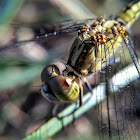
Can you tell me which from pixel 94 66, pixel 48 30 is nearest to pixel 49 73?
pixel 94 66

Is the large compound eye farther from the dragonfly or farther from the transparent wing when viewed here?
the transparent wing

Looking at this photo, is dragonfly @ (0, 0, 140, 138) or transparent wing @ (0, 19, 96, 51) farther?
transparent wing @ (0, 19, 96, 51)

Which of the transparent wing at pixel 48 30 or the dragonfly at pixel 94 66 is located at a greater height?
the transparent wing at pixel 48 30

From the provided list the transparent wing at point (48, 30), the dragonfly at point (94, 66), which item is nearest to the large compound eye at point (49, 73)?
the dragonfly at point (94, 66)

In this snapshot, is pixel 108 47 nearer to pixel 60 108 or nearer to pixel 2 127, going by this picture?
pixel 60 108

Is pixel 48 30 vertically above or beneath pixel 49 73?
above

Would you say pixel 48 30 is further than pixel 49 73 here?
Yes

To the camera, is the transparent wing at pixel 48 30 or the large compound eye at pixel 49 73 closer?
the large compound eye at pixel 49 73

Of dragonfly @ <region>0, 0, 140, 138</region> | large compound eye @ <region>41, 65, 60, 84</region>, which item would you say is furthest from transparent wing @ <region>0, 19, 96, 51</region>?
large compound eye @ <region>41, 65, 60, 84</region>

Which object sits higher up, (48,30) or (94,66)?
(48,30)

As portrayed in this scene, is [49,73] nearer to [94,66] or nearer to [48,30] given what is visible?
[94,66]

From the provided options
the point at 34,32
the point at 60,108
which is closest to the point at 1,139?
the point at 60,108

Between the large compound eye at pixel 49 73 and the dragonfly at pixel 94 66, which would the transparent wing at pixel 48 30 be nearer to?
the dragonfly at pixel 94 66
